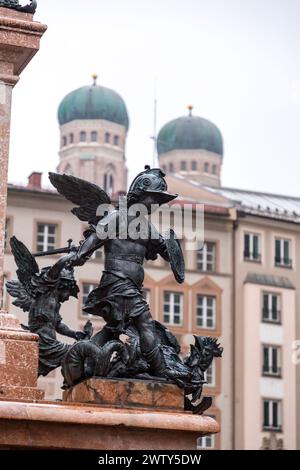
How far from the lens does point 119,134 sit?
139625 millimetres

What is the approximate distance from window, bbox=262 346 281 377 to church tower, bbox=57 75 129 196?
7018 centimetres

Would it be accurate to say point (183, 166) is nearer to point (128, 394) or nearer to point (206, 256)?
point (206, 256)

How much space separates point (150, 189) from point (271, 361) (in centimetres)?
4793

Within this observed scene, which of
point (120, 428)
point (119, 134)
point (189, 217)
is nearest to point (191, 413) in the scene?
point (120, 428)

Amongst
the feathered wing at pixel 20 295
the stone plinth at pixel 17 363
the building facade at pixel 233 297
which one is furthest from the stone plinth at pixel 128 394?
the building facade at pixel 233 297

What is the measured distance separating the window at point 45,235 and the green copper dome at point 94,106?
7106 centimetres

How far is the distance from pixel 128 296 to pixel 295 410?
4904 cm

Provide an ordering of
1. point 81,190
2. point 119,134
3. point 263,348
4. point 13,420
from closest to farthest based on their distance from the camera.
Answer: point 13,420 < point 81,190 < point 263,348 < point 119,134

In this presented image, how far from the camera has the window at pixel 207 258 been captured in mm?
63594

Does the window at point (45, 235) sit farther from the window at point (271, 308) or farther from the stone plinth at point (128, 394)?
the stone plinth at point (128, 394)

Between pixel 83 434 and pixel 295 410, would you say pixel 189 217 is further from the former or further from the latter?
pixel 83 434

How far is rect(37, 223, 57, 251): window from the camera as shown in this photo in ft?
195

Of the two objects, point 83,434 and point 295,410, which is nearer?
point 83,434

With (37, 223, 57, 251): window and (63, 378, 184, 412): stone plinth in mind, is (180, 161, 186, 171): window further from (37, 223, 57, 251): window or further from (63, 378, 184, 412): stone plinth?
(63, 378, 184, 412): stone plinth
